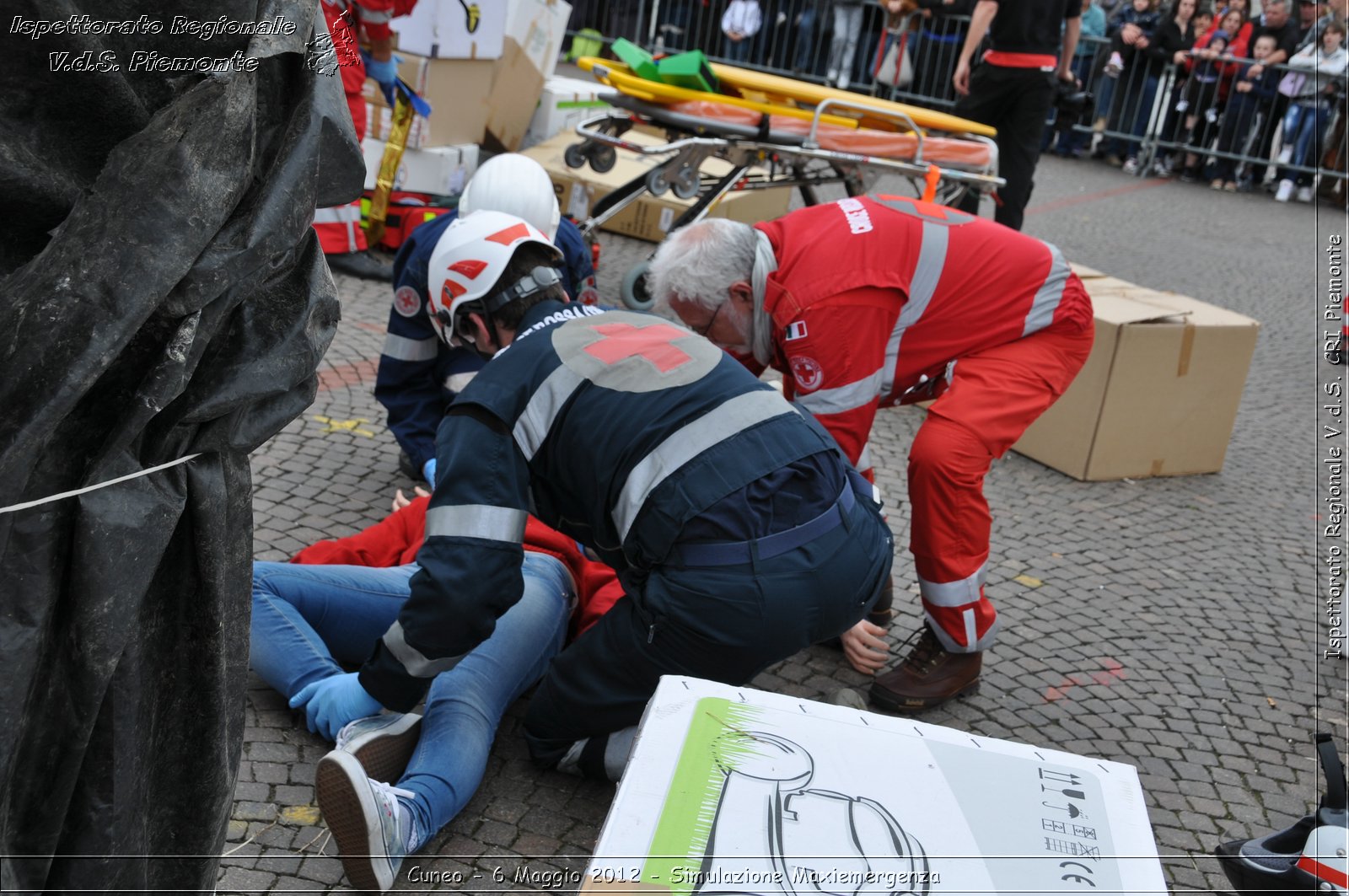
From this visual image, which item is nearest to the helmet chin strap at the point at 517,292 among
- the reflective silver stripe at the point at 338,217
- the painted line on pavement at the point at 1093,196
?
the reflective silver stripe at the point at 338,217

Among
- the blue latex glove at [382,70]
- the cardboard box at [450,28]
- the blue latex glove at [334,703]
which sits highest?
the cardboard box at [450,28]

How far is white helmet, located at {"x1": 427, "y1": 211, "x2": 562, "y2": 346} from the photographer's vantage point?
3107 millimetres

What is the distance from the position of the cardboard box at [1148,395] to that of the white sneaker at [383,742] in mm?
3572

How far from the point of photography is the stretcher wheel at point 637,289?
20.3ft

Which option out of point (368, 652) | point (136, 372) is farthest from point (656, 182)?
point (136, 372)

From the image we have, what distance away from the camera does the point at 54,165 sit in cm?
137

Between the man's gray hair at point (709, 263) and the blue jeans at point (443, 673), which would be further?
the man's gray hair at point (709, 263)

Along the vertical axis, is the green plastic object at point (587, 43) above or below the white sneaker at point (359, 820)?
above

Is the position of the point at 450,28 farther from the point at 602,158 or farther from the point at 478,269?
the point at 478,269

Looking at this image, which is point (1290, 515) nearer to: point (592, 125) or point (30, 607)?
point (592, 125)

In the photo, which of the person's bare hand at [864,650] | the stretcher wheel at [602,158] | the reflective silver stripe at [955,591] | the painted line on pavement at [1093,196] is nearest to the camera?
the reflective silver stripe at [955,591]

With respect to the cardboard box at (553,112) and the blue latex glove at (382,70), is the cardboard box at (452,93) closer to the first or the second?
the blue latex glove at (382,70)

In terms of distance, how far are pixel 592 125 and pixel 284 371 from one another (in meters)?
4.93

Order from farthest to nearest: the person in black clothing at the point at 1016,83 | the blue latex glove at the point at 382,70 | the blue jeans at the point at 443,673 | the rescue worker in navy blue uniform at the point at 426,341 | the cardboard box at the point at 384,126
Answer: the person in black clothing at the point at 1016,83 < the cardboard box at the point at 384,126 < the blue latex glove at the point at 382,70 < the rescue worker in navy blue uniform at the point at 426,341 < the blue jeans at the point at 443,673
